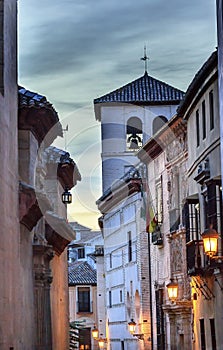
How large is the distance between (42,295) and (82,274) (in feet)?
186

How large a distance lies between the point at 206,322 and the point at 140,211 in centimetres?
2017

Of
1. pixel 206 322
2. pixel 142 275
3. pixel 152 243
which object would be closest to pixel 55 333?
pixel 206 322

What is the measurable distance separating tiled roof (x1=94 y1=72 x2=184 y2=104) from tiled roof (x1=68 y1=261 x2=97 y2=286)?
20375 millimetres

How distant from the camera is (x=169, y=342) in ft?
135

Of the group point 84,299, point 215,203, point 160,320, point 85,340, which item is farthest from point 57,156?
point 85,340

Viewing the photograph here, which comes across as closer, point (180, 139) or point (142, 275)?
point (180, 139)

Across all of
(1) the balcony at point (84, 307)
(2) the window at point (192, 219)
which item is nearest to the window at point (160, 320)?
(2) the window at point (192, 219)

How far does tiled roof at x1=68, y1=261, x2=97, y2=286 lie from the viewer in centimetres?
8378

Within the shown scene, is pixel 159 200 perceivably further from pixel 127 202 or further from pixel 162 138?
pixel 127 202

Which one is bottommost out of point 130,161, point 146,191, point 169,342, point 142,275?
point 169,342

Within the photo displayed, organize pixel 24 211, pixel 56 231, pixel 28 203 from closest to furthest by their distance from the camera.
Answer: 1. pixel 28 203
2. pixel 24 211
3. pixel 56 231

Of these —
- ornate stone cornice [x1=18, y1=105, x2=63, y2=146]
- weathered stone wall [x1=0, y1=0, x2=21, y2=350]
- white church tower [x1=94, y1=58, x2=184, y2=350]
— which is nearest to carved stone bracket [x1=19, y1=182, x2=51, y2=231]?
weathered stone wall [x1=0, y1=0, x2=21, y2=350]

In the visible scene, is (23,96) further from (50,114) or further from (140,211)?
(140,211)

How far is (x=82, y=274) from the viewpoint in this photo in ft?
279
